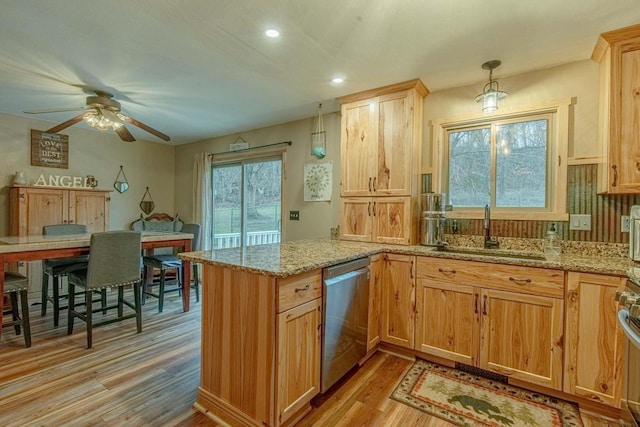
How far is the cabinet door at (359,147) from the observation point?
2.97 metres

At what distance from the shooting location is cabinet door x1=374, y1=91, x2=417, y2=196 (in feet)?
9.06

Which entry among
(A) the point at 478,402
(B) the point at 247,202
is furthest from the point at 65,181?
(A) the point at 478,402

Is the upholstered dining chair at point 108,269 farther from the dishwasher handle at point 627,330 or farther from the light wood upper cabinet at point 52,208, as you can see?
the dishwasher handle at point 627,330

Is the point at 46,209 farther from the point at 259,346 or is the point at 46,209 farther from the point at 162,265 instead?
the point at 259,346

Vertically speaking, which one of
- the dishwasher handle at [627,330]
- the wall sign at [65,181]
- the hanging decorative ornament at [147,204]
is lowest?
the dishwasher handle at [627,330]

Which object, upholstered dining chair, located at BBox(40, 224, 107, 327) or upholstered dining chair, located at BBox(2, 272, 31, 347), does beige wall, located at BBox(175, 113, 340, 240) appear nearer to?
upholstered dining chair, located at BBox(40, 224, 107, 327)

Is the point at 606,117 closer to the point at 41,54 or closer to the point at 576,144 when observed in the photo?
the point at 576,144

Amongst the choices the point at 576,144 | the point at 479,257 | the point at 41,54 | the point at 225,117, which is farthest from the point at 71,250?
the point at 576,144

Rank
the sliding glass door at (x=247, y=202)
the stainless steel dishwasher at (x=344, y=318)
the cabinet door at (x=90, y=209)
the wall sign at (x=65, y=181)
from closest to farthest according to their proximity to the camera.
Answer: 1. the stainless steel dishwasher at (x=344, y=318)
2. the wall sign at (x=65, y=181)
3. the cabinet door at (x=90, y=209)
4. the sliding glass door at (x=247, y=202)

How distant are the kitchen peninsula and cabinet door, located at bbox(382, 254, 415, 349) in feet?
0.62

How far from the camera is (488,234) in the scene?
2617 millimetres

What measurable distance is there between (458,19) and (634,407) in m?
2.22

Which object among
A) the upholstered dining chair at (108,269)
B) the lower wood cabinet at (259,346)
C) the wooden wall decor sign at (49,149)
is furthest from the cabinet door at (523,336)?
the wooden wall decor sign at (49,149)

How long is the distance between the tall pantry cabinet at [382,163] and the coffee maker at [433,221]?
9cm
